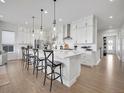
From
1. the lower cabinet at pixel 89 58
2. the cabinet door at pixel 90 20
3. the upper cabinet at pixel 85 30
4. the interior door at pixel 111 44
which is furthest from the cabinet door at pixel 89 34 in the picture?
the interior door at pixel 111 44

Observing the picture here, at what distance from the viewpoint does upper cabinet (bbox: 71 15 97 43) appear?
5.31 metres

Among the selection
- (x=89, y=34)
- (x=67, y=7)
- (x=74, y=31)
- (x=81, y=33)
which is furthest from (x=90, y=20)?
(x=67, y=7)

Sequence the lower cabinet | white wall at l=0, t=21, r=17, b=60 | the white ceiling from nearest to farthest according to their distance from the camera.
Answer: the white ceiling → the lower cabinet → white wall at l=0, t=21, r=17, b=60

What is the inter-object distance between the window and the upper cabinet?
17.0 ft

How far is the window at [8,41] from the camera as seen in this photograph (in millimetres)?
6971

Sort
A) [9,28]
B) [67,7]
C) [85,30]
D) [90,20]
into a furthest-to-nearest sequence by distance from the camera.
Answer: [9,28] < [85,30] < [90,20] < [67,7]

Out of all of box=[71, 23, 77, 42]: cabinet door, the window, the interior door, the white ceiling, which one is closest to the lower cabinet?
box=[71, 23, 77, 42]: cabinet door

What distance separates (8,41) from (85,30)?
6233 millimetres

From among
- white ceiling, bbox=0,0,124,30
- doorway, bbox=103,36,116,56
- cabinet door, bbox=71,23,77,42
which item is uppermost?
white ceiling, bbox=0,0,124,30

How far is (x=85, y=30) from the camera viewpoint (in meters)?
5.68

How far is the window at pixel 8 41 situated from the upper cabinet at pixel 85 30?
17.0 ft

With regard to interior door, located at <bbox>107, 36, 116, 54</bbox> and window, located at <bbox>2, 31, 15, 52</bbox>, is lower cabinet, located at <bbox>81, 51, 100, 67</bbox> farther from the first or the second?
interior door, located at <bbox>107, 36, 116, 54</bbox>

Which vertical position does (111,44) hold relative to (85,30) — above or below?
below

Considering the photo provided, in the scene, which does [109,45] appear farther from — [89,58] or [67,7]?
[67,7]
